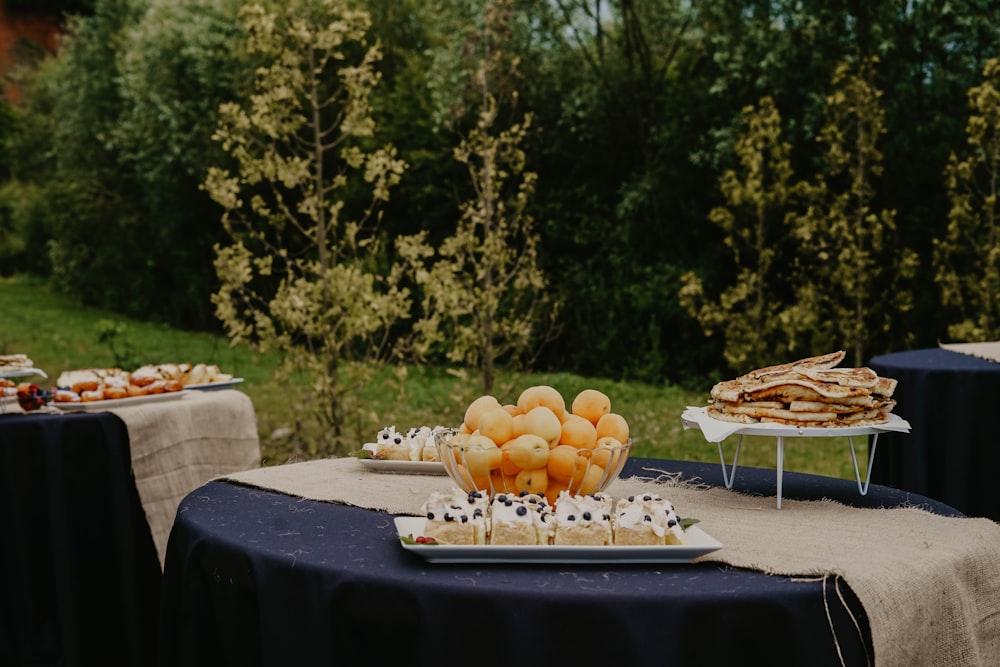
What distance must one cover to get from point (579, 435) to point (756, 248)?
8.73 m

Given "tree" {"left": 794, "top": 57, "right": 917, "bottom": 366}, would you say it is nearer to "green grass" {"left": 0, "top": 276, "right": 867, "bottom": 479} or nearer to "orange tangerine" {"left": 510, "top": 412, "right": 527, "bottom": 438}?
"green grass" {"left": 0, "top": 276, "right": 867, "bottom": 479}

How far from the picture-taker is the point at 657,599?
1.43m

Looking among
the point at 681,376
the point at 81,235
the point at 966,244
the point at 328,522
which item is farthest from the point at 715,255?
the point at 81,235

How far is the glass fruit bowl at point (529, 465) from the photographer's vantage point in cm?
183

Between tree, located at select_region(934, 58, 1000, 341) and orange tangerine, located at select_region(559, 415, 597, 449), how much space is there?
7996 mm

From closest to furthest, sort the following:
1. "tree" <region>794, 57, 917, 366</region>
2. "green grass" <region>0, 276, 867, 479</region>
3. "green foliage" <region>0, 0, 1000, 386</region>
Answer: "green grass" <region>0, 276, 867, 479</region> → "tree" <region>794, 57, 917, 366</region> → "green foliage" <region>0, 0, 1000, 386</region>

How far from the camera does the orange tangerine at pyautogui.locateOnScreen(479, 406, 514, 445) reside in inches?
74.2

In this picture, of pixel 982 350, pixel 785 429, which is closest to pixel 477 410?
pixel 785 429

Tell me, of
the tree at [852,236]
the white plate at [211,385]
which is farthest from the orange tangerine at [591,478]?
the tree at [852,236]

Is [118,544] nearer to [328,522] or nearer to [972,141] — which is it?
[328,522]

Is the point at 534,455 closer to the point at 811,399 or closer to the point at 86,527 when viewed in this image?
the point at 811,399

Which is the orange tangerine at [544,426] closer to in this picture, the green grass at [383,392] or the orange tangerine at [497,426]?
the orange tangerine at [497,426]

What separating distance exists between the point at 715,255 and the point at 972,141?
294cm

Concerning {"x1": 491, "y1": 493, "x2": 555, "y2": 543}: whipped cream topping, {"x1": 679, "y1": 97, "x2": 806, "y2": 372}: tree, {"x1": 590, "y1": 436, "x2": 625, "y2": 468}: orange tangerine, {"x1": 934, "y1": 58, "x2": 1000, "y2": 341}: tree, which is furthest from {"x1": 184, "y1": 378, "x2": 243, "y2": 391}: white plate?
{"x1": 934, "y1": 58, "x2": 1000, "y2": 341}: tree
